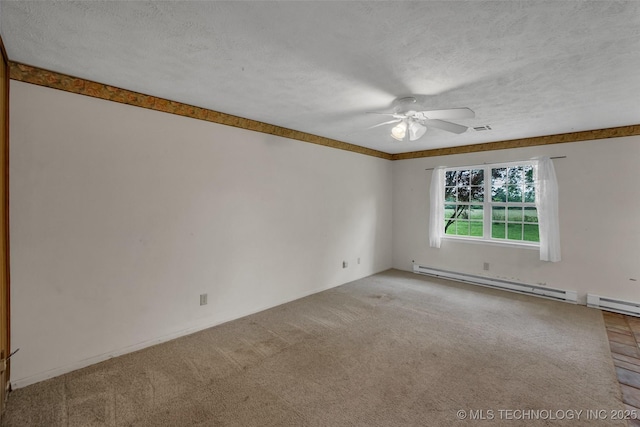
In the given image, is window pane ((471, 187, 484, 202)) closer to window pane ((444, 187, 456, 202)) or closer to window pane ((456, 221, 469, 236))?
window pane ((444, 187, 456, 202))

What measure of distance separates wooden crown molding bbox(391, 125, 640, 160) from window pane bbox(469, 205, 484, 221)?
0.94 meters

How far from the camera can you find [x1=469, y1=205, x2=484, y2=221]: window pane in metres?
4.91

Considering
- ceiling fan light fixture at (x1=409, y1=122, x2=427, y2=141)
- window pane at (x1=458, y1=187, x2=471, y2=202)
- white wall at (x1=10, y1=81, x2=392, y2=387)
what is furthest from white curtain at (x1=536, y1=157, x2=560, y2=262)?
white wall at (x1=10, y1=81, x2=392, y2=387)

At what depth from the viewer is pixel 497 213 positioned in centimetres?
474

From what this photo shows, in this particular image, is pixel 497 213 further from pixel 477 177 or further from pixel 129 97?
pixel 129 97

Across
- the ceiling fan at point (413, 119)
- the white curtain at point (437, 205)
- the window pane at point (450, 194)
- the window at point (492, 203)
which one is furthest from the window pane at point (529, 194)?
the ceiling fan at point (413, 119)

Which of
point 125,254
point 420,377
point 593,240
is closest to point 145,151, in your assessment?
point 125,254

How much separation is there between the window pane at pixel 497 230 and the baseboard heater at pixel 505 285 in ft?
2.28

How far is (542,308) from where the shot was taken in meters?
3.76

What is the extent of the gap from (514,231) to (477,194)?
0.80 meters

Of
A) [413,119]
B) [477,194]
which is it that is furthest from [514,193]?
[413,119]

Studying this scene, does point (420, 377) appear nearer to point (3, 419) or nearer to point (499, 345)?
point (499, 345)

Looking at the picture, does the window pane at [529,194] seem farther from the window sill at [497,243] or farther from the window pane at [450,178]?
the window pane at [450,178]

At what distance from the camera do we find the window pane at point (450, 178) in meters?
5.21
